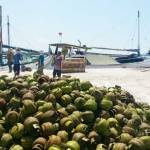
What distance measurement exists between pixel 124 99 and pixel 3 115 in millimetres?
1634

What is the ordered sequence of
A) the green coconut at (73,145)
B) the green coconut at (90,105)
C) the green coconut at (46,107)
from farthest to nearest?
1. the green coconut at (90,105)
2. the green coconut at (46,107)
3. the green coconut at (73,145)

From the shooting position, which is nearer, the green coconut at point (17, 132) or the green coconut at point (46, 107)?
the green coconut at point (17, 132)

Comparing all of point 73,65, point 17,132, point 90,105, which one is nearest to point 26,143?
point 17,132

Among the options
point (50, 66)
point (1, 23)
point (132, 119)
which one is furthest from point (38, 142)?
point (1, 23)

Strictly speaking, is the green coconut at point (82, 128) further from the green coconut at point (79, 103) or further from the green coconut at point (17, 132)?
the green coconut at point (17, 132)

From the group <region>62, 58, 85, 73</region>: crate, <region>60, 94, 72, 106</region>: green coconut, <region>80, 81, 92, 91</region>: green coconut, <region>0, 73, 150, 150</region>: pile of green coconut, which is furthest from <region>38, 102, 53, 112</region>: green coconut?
<region>62, 58, 85, 73</region>: crate

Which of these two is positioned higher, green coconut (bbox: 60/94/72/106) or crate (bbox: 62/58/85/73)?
green coconut (bbox: 60/94/72/106)

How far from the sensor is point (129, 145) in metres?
4.53

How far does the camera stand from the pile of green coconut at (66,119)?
4564mm

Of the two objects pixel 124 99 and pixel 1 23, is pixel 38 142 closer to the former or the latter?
pixel 124 99

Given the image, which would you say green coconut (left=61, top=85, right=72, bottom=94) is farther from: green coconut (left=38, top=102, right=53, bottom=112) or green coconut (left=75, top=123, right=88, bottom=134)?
green coconut (left=75, top=123, right=88, bottom=134)

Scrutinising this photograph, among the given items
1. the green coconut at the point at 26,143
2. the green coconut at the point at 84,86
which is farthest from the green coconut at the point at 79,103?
the green coconut at the point at 26,143

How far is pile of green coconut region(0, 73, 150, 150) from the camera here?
4564 mm

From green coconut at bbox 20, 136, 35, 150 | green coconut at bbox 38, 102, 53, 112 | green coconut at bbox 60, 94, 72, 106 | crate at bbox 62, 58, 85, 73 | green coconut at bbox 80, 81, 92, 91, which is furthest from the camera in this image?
crate at bbox 62, 58, 85, 73
